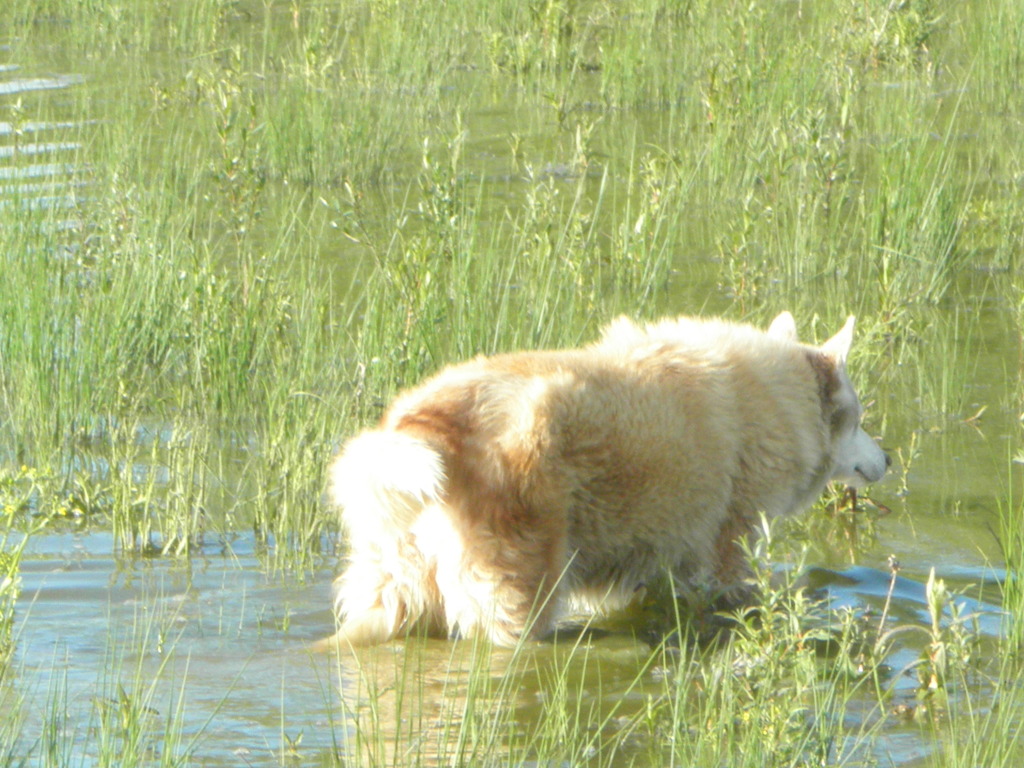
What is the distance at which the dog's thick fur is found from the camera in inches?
166

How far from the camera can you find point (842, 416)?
552 centimetres

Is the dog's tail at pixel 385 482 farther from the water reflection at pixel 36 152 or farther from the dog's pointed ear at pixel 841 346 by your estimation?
the water reflection at pixel 36 152

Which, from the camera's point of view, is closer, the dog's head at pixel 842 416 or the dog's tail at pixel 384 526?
the dog's tail at pixel 384 526

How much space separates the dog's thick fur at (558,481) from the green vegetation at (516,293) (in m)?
0.21

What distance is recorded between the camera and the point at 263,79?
11.8 m

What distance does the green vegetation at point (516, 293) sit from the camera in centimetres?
383

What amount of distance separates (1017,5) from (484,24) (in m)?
4.83

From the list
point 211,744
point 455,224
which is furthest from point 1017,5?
point 211,744

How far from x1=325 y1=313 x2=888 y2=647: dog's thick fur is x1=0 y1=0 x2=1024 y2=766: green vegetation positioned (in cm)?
21

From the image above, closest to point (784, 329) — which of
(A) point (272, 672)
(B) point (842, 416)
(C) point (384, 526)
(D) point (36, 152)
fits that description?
(B) point (842, 416)

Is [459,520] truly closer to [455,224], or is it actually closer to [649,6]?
[455,224]

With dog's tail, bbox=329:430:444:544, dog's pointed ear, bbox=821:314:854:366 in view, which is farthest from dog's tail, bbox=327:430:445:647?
dog's pointed ear, bbox=821:314:854:366

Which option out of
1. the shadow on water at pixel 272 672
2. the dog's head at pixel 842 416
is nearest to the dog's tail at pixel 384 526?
the shadow on water at pixel 272 672

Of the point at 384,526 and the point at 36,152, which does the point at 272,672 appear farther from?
the point at 36,152
